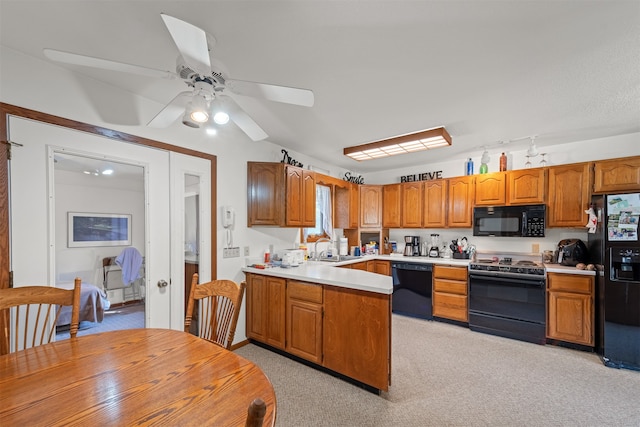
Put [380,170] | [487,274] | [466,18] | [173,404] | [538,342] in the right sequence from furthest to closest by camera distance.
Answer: [380,170], [487,274], [538,342], [466,18], [173,404]

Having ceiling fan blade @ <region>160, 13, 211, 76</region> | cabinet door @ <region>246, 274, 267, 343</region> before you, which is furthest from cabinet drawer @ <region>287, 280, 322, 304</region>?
ceiling fan blade @ <region>160, 13, 211, 76</region>

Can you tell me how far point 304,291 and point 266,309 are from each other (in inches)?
23.8

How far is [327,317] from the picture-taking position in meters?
2.40

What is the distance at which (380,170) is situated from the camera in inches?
201

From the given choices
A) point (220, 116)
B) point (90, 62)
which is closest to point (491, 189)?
point (220, 116)

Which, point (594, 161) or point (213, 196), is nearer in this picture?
point (213, 196)

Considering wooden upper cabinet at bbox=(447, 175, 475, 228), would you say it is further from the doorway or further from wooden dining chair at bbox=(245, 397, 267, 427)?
wooden dining chair at bbox=(245, 397, 267, 427)

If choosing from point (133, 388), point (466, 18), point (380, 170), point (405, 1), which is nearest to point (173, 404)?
point (133, 388)

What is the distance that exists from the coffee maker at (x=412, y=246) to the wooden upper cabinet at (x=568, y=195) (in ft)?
5.69

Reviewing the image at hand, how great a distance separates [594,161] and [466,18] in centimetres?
295

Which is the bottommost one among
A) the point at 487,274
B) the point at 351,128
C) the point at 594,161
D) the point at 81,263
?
the point at 487,274

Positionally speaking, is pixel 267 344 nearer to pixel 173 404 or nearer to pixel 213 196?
pixel 213 196

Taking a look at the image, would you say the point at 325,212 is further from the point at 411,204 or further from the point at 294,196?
the point at 411,204

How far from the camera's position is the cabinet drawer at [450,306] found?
11.8ft
